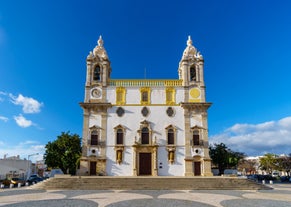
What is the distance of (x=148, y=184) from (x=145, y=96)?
33.2 feet

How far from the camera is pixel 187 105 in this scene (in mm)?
26234

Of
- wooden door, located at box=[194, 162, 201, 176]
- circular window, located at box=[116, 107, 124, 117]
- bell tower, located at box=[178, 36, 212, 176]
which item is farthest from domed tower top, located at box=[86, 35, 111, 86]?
wooden door, located at box=[194, 162, 201, 176]

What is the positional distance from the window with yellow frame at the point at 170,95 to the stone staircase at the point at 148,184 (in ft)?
29.0

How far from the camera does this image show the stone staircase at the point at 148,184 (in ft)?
64.3

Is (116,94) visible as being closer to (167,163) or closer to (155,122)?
(155,122)

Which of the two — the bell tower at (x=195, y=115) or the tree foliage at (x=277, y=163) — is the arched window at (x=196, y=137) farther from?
the tree foliage at (x=277, y=163)

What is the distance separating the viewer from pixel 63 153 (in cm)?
3008

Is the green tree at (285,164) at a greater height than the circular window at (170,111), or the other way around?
the circular window at (170,111)

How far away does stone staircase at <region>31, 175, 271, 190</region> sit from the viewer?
19.6m

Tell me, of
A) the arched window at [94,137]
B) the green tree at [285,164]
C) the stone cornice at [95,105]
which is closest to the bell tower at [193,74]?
the stone cornice at [95,105]

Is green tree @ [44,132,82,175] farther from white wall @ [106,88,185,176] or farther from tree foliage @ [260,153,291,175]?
tree foliage @ [260,153,291,175]

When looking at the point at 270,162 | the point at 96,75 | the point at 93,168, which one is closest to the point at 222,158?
the point at 93,168

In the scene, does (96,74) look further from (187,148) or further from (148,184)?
(148,184)

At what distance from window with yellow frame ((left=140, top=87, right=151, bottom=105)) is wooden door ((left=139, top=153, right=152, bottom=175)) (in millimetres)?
5525
